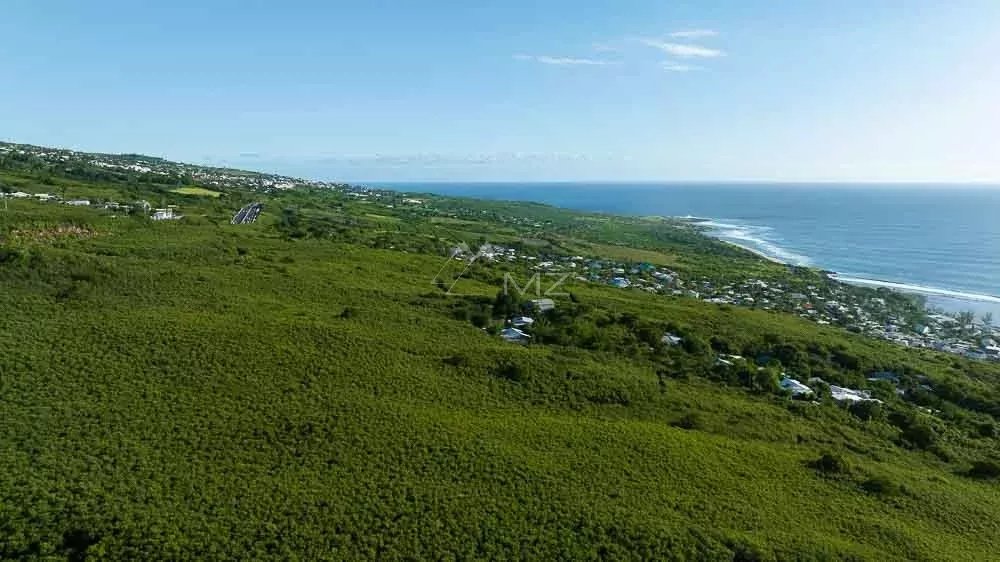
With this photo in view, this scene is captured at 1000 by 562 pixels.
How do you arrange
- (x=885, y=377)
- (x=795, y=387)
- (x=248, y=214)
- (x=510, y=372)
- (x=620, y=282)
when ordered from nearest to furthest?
(x=510, y=372)
(x=795, y=387)
(x=885, y=377)
(x=620, y=282)
(x=248, y=214)

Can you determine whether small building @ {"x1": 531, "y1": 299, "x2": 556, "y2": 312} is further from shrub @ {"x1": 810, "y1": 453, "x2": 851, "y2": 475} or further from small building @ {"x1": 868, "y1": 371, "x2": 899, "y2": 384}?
small building @ {"x1": 868, "y1": 371, "x2": 899, "y2": 384}

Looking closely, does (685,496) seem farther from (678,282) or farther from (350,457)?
(678,282)

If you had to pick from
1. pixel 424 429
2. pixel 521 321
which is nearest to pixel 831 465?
pixel 424 429

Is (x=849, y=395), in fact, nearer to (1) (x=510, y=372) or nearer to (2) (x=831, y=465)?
(2) (x=831, y=465)

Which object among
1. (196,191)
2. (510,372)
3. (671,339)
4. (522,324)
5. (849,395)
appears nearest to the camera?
(510,372)

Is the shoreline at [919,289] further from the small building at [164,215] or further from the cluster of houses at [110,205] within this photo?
the cluster of houses at [110,205]

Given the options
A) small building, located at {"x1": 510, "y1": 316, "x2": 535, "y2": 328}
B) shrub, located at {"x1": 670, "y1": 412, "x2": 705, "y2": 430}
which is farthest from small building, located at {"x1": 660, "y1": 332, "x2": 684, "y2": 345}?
shrub, located at {"x1": 670, "y1": 412, "x2": 705, "y2": 430}

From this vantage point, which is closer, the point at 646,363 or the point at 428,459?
the point at 428,459

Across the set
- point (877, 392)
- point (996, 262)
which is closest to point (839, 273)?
point (996, 262)
